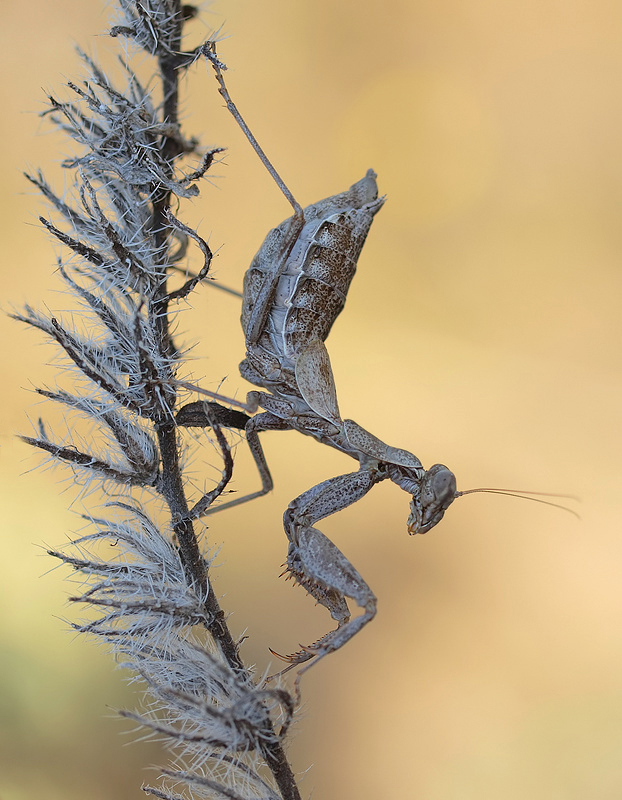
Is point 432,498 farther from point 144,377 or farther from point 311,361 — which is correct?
point 144,377

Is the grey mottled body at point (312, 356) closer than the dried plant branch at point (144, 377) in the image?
No

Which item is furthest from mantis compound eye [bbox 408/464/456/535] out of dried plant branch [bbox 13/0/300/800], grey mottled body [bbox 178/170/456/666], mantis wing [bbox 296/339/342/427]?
dried plant branch [bbox 13/0/300/800]

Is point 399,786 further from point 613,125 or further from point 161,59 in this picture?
point 613,125

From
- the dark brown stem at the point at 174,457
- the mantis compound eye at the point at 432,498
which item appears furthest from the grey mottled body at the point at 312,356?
the dark brown stem at the point at 174,457

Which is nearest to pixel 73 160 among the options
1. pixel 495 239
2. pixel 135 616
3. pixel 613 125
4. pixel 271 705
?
pixel 135 616

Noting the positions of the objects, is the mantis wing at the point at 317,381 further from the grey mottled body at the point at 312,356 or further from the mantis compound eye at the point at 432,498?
the mantis compound eye at the point at 432,498

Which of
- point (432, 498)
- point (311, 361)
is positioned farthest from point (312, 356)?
point (432, 498)

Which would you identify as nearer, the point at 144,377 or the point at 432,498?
the point at 144,377
